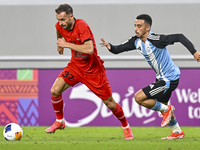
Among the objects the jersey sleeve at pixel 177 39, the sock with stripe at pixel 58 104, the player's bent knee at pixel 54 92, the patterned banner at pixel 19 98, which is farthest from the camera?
the patterned banner at pixel 19 98

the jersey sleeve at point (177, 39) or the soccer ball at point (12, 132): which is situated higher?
the jersey sleeve at point (177, 39)

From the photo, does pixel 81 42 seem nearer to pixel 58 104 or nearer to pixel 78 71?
pixel 78 71

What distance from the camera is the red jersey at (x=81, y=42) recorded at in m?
5.43

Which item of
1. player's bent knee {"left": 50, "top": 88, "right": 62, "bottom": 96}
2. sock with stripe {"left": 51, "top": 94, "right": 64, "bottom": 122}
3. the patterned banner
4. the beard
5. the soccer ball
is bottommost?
the patterned banner

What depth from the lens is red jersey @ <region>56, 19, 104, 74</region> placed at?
17.8 ft

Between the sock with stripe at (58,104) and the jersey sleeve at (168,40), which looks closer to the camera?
the jersey sleeve at (168,40)

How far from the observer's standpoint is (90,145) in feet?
16.0

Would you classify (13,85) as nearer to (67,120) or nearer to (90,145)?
(67,120)

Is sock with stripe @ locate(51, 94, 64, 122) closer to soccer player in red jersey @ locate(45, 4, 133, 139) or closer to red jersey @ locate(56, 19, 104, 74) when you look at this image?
soccer player in red jersey @ locate(45, 4, 133, 139)

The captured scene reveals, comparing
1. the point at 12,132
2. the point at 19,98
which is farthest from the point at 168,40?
the point at 19,98

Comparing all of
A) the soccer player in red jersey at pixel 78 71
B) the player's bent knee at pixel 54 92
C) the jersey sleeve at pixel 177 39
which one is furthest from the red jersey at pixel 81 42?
the jersey sleeve at pixel 177 39

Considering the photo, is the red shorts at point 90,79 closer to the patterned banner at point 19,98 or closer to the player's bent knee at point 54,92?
the player's bent knee at point 54,92

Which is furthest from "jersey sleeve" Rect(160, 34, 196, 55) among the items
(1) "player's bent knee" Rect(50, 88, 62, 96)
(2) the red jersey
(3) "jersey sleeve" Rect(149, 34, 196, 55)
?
(1) "player's bent knee" Rect(50, 88, 62, 96)

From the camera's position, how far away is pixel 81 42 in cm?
549
